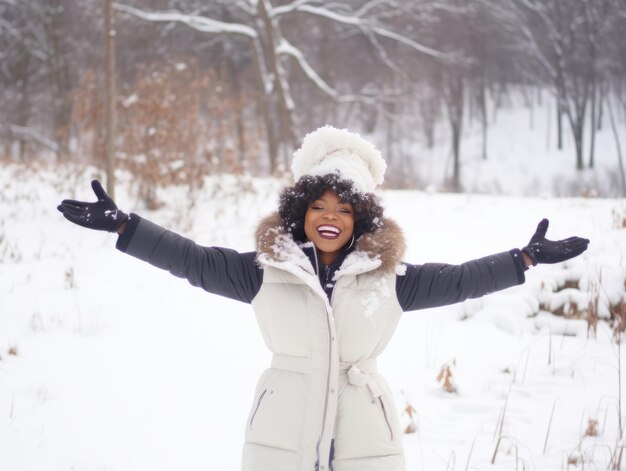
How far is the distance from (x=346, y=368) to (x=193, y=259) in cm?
64

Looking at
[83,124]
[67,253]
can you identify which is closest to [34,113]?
[83,124]

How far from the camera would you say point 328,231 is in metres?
1.88

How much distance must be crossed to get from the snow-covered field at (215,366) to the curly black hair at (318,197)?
Result: 1375 mm

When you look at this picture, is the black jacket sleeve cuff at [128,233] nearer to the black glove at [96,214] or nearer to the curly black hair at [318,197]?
the black glove at [96,214]

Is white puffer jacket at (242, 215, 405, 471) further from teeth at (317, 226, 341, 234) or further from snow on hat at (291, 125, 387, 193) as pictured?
snow on hat at (291, 125, 387, 193)

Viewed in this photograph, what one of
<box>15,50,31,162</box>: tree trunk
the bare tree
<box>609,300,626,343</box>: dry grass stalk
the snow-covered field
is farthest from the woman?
<box>15,50,31,162</box>: tree trunk

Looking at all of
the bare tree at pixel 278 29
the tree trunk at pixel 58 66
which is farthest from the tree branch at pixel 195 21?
the tree trunk at pixel 58 66

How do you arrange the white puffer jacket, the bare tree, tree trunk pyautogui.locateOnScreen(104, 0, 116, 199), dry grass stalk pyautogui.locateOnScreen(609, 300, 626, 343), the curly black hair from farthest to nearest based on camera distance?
the bare tree → tree trunk pyautogui.locateOnScreen(104, 0, 116, 199) → dry grass stalk pyautogui.locateOnScreen(609, 300, 626, 343) → the curly black hair → the white puffer jacket

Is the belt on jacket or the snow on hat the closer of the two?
the belt on jacket

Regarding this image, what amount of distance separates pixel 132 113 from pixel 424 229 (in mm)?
4240

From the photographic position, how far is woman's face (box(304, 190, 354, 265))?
189 cm

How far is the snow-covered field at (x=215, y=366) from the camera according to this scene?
2.77 meters

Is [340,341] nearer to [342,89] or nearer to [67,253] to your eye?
[67,253]

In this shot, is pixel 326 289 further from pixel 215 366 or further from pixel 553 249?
pixel 215 366
